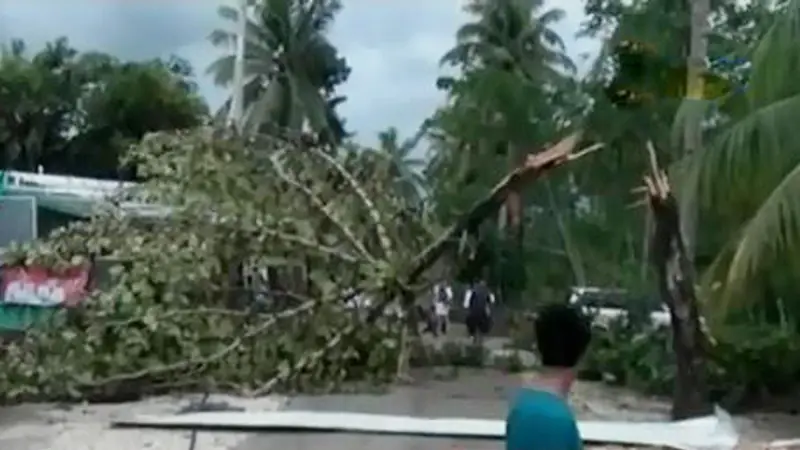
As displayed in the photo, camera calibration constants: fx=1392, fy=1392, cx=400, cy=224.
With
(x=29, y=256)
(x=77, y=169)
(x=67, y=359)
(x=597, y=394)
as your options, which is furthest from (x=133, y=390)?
(x=77, y=169)

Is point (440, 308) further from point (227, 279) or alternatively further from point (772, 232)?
point (772, 232)

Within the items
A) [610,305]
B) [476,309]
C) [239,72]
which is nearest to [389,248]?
[610,305]

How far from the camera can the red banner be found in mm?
13914

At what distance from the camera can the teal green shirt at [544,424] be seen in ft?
11.2

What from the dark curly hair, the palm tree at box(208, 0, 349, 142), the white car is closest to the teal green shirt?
the dark curly hair

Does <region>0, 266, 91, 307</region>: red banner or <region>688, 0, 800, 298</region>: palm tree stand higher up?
<region>688, 0, 800, 298</region>: palm tree

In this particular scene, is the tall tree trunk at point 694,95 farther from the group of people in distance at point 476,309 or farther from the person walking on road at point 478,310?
the person walking on road at point 478,310

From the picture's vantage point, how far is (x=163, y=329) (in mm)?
13000

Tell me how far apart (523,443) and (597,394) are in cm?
1215

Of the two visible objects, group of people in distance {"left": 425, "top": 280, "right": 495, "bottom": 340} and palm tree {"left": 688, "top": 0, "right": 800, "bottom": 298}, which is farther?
group of people in distance {"left": 425, "top": 280, "right": 495, "bottom": 340}

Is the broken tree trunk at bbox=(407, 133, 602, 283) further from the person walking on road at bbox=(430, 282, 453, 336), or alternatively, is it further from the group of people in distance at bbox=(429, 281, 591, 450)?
the group of people in distance at bbox=(429, 281, 591, 450)

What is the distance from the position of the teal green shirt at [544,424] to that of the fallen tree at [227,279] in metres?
9.15

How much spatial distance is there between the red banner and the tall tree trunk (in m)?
5.79

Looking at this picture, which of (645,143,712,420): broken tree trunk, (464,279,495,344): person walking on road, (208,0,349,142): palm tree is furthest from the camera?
(208,0,349,142): palm tree
